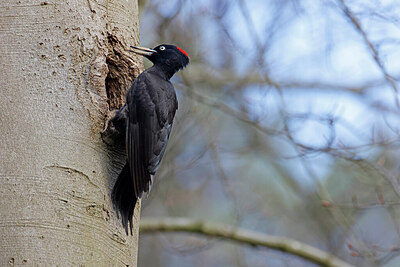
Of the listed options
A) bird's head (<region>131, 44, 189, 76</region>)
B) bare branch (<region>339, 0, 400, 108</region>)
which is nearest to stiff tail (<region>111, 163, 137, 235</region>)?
bird's head (<region>131, 44, 189, 76</region>)

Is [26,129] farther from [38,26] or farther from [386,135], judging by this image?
[386,135]

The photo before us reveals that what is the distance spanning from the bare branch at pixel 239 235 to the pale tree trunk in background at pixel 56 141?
2.28 m

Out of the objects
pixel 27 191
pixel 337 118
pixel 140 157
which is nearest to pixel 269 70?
pixel 337 118

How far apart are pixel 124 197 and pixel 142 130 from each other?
23.0 inches

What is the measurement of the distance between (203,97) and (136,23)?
2.08 metres

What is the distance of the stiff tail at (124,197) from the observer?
2.75m

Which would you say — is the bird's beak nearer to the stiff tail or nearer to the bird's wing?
the bird's wing

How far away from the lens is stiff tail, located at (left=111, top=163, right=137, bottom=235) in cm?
275

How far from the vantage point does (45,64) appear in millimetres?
2713

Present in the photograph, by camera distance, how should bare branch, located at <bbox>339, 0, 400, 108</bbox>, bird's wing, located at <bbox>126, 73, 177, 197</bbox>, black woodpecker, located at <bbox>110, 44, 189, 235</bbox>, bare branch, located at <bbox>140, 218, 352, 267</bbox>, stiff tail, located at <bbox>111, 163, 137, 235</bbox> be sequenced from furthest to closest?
bare branch, located at <bbox>140, 218, 352, 267</bbox> < bare branch, located at <bbox>339, 0, 400, 108</bbox> < bird's wing, located at <bbox>126, 73, 177, 197</bbox> < black woodpecker, located at <bbox>110, 44, 189, 235</bbox> < stiff tail, located at <bbox>111, 163, 137, 235</bbox>

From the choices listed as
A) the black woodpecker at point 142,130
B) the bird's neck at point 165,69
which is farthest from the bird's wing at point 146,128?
the bird's neck at point 165,69

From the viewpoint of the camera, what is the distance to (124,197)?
2809mm

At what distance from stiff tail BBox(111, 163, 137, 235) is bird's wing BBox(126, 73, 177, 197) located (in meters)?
0.04

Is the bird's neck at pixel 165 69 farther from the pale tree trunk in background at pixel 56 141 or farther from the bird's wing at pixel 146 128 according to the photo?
the pale tree trunk in background at pixel 56 141
